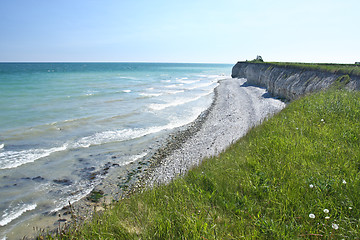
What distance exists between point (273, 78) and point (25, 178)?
32221 millimetres

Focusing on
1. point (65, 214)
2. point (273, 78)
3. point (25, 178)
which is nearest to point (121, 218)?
point (65, 214)

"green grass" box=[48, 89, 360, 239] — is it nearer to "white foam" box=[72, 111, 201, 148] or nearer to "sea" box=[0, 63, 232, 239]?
"sea" box=[0, 63, 232, 239]

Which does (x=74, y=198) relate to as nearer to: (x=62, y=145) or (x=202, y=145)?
(x=62, y=145)

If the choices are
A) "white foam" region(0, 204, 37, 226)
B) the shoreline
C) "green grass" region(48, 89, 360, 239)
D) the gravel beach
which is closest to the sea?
"white foam" region(0, 204, 37, 226)

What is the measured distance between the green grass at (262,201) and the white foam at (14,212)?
5779 millimetres

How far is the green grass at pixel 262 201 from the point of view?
3367 mm

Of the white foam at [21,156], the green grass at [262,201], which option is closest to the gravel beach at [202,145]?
the green grass at [262,201]

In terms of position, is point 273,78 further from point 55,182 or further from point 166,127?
point 55,182

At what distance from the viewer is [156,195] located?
4.96 m

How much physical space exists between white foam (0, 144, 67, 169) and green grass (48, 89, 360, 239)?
410 inches

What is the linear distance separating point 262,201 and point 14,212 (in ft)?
29.7

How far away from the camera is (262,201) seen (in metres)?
4.19

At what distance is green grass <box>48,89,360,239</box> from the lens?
133 inches

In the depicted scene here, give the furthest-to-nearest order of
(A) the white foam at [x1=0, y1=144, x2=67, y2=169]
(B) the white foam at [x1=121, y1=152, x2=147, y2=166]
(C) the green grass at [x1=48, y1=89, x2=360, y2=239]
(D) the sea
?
(B) the white foam at [x1=121, y1=152, x2=147, y2=166]
(A) the white foam at [x1=0, y1=144, x2=67, y2=169]
(D) the sea
(C) the green grass at [x1=48, y1=89, x2=360, y2=239]
